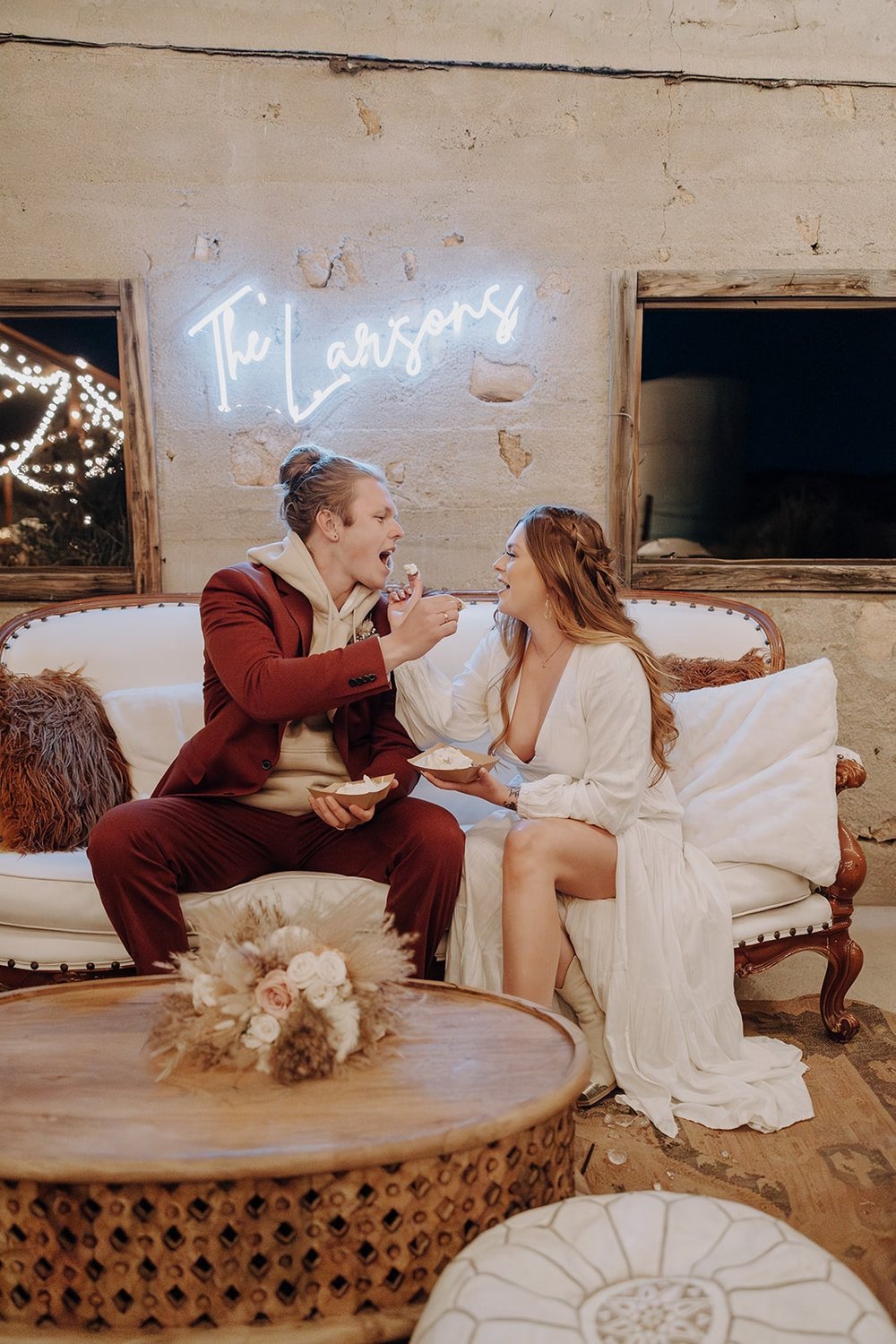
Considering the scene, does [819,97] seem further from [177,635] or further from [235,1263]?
[235,1263]

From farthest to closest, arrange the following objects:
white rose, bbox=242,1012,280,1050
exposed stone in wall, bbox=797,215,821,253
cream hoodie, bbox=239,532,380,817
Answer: exposed stone in wall, bbox=797,215,821,253
cream hoodie, bbox=239,532,380,817
white rose, bbox=242,1012,280,1050

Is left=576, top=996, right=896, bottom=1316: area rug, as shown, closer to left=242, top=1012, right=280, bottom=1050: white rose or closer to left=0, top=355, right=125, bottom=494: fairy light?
left=242, top=1012, right=280, bottom=1050: white rose

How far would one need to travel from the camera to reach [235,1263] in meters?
1.44

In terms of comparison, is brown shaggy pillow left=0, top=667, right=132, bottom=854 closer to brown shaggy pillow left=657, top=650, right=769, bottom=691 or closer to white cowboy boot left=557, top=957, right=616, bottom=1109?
white cowboy boot left=557, top=957, right=616, bottom=1109

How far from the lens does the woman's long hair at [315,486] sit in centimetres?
267

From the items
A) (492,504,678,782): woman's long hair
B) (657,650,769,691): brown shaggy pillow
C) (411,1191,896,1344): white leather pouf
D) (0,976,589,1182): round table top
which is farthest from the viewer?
(657,650,769,691): brown shaggy pillow

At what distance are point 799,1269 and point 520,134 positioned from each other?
3.44m

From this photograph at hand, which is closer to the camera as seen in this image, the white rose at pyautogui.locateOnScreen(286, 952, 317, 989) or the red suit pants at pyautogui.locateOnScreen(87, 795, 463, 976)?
the white rose at pyautogui.locateOnScreen(286, 952, 317, 989)

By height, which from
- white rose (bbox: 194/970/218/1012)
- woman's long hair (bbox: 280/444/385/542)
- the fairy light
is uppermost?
the fairy light

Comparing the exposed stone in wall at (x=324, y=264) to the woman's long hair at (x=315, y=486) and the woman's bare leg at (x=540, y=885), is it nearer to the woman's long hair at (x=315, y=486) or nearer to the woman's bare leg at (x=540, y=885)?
the woman's long hair at (x=315, y=486)

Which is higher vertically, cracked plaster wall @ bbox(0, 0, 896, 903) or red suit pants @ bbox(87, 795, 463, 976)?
cracked plaster wall @ bbox(0, 0, 896, 903)

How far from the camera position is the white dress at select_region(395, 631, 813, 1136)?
2.35 m

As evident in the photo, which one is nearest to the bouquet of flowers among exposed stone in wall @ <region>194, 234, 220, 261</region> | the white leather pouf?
the white leather pouf

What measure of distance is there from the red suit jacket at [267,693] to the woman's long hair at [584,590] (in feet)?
1.48
